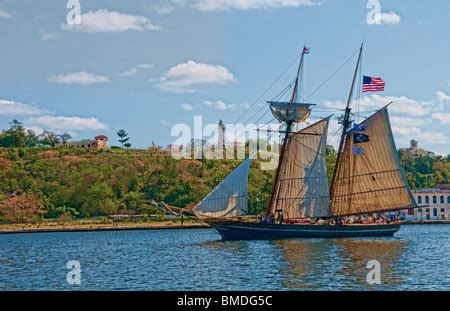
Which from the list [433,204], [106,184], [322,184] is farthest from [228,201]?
Result: [433,204]

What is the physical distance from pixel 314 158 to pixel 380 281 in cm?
4604

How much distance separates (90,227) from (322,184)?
219ft

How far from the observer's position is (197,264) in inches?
2416

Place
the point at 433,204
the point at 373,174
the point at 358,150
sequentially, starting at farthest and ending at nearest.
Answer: the point at 433,204 < the point at 373,174 < the point at 358,150

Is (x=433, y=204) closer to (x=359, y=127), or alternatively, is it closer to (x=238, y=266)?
(x=359, y=127)

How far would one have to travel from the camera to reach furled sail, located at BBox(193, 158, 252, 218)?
85.1m

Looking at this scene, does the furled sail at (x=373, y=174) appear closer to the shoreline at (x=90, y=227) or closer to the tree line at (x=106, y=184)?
the shoreline at (x=90, y=227)

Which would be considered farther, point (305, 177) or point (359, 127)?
point (305, 177)

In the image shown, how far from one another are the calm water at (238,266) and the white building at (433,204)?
94.2m

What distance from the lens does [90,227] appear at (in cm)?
14425

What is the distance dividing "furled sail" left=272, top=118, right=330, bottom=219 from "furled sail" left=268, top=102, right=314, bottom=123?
13.1 feet

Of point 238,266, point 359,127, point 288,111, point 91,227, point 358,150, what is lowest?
point 238,266

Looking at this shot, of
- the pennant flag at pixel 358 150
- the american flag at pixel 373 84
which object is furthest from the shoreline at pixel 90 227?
the american flag at pixel 373 84
